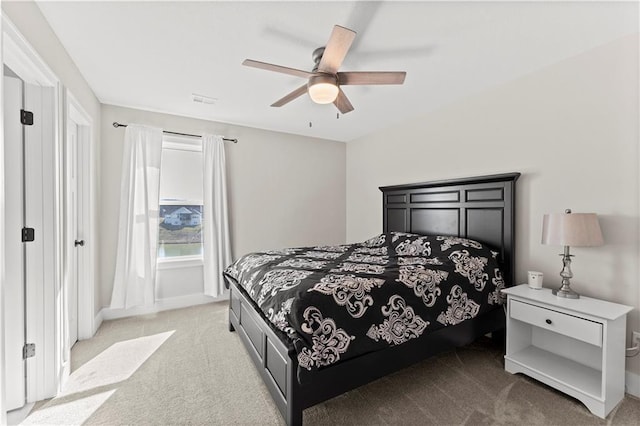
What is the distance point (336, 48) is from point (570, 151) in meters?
2.07

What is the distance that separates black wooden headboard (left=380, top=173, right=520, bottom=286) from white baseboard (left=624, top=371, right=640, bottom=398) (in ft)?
2.98

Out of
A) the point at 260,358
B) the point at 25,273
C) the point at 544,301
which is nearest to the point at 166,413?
the point at 260,358

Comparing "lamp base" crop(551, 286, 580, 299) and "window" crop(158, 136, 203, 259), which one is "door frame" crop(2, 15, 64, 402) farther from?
"lamp base" crop(551, 286, 580, 299)

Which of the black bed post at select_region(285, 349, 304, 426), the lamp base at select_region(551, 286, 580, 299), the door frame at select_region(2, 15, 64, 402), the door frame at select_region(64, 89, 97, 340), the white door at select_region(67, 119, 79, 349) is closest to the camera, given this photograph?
the black bed post at select_region(285, 349, 304, 426)

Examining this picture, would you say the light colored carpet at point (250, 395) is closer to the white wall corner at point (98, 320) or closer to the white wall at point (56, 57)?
the white wall corner at point (98, 320)

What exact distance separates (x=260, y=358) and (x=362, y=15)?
2.39 m

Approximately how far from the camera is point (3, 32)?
1.38 meters

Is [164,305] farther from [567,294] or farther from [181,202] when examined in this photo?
[567,294]

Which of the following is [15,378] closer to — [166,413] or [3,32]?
[166,413]

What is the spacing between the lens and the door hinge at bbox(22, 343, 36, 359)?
6.02 feet

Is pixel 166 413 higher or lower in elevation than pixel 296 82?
lower

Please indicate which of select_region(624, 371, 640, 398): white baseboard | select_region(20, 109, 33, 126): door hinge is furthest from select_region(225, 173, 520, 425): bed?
select_region(20, 109, 33, 126): door hinge

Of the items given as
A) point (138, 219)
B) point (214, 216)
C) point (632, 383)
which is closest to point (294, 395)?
point (632, 383)

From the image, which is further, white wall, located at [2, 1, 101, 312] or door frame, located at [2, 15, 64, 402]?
door frame, located at [2, 15, 64, 402]
